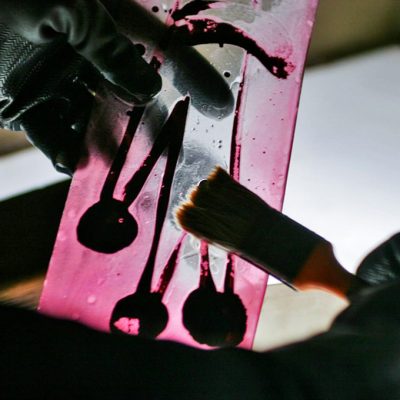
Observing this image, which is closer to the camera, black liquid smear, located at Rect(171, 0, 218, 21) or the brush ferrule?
the brush ferrule

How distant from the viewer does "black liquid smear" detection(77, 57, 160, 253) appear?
0.56m

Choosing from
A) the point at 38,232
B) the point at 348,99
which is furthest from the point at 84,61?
the point at 348,99

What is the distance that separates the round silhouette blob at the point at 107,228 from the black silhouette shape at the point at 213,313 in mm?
88

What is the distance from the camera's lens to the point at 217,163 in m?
0.58

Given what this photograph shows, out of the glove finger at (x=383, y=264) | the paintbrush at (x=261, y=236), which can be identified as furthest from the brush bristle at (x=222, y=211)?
the glove finger at (x=383, y=264)

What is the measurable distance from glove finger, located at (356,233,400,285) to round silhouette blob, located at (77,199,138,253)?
25cm

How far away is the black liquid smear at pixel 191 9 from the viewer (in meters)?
0.59

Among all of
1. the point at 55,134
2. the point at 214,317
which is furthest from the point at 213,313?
the point at 55,134

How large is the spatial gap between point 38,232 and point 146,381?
0.34 meters

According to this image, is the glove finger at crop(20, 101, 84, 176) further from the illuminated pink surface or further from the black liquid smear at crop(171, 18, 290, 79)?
the black liquid smear at crop(171, 18, 290, 79)

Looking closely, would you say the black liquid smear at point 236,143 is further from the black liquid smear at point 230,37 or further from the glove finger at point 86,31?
the glove finger at point 86,31

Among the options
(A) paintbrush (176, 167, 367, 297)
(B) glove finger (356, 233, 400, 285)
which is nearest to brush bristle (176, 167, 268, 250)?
(A) paintbrush (176, 167, 367, 297)

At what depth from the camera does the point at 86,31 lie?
1.42 ft

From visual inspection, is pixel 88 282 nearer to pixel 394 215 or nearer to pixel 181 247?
pixel 181 247
